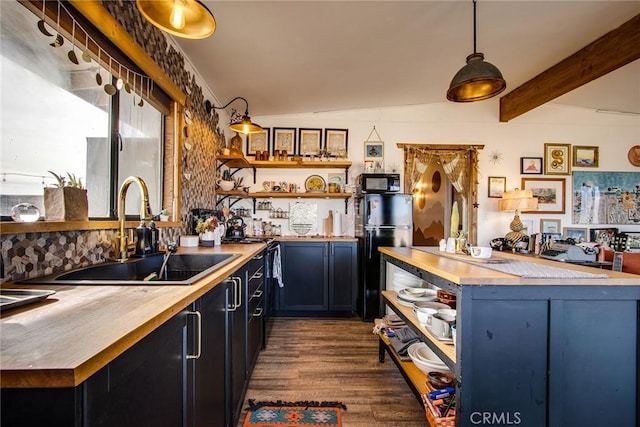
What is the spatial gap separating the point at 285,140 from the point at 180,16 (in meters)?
3.11

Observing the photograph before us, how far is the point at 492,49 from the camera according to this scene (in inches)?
119

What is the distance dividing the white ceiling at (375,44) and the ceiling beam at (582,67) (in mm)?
83

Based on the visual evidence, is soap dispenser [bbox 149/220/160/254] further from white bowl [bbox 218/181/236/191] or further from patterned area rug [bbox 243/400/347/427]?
white bowl [bbox 218/181/236/191]

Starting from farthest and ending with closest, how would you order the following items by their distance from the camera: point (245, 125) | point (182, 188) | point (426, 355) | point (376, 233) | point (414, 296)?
1. point (376, 233)
2. point (245, 125)
3. point (182, 188)
4. point (414, 296)
5. point (426, 355)

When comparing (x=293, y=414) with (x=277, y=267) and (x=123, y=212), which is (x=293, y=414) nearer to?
(x=123, y=212)

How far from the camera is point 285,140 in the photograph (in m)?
4.35

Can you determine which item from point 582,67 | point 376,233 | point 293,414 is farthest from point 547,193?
point 293,414

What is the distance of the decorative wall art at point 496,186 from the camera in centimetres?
453

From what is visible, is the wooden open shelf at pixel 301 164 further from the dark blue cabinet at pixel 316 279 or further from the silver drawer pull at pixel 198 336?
the silver drawer pull at pixel 198 336

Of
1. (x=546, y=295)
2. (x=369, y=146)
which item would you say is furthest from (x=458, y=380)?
(x=369, y=146)

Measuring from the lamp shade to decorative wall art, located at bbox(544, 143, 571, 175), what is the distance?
0.86 m

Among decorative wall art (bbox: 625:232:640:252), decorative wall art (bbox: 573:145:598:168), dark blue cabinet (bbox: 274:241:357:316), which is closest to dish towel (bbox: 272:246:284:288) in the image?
dark blue cabinet (bbox: 274:241:357:316)

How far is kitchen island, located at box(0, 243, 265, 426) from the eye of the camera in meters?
0.48

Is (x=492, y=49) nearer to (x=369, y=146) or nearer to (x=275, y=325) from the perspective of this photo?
(x=369, y=146)
